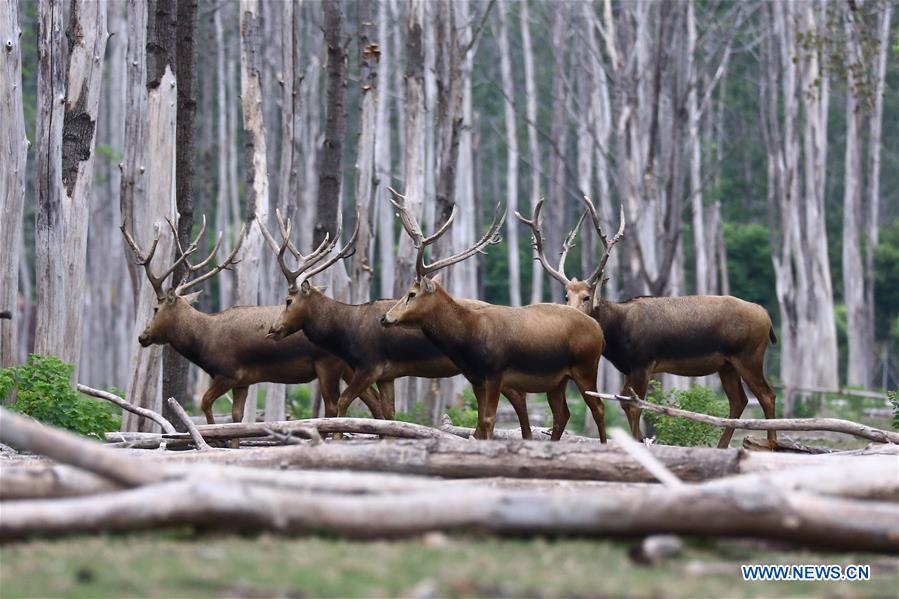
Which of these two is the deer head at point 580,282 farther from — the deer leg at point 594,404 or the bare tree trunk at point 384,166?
the bare tree trunk at point 384,166

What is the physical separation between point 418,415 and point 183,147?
16.1 feet

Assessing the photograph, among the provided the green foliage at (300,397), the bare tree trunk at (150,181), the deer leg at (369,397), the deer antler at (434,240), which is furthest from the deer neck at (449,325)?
the green foliage at (300,397)

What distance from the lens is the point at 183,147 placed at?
1658cm

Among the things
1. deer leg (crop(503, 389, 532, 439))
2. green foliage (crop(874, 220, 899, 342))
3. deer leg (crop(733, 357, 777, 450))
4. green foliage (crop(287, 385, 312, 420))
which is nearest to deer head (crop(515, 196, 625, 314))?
deer leg (crop(503, 389, 532, 439))

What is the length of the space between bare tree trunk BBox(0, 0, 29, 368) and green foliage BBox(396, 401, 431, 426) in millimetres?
5592

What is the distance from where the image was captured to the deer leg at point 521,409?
12469 mm

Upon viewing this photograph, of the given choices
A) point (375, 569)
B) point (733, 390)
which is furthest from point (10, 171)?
point (375, 569)

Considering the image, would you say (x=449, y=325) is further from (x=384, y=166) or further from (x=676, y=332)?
(x=384, y=166)

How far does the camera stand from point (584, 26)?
33094mm

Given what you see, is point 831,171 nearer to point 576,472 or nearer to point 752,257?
point 752,257

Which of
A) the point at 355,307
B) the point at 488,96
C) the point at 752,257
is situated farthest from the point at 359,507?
the point at 488,96

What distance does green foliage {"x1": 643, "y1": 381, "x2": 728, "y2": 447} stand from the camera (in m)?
14.3

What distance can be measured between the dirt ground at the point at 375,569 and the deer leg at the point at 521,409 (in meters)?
5.67

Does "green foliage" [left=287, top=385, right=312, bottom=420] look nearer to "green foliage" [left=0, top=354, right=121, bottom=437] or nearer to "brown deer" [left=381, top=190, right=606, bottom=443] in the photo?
"green foliage" [left=0, top=354, right=121, bottom=437]
